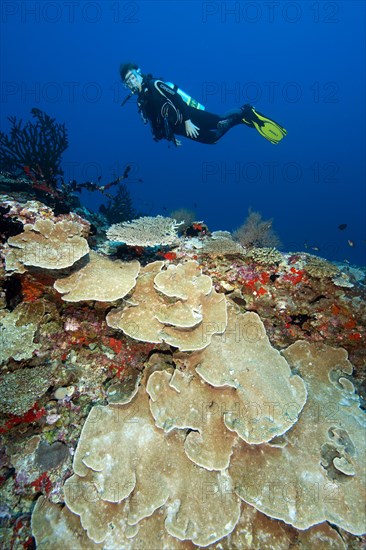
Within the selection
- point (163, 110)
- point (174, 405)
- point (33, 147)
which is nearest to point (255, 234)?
point (174, 405)

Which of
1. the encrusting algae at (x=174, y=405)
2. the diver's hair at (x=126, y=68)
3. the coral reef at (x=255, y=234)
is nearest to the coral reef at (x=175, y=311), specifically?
the encrusting algae at (x=174, y=405)

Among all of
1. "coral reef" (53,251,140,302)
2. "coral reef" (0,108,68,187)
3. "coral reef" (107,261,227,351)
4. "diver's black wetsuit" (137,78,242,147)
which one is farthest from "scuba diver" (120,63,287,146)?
"coral reef" (107,261,227,351)

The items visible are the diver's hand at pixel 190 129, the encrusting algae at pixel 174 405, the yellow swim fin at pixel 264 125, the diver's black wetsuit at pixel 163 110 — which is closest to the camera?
the encrusting algae at pixel 174 405

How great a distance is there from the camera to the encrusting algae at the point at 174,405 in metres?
2.61

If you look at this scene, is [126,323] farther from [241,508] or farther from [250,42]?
[250,42]

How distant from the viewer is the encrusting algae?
2.61 metres

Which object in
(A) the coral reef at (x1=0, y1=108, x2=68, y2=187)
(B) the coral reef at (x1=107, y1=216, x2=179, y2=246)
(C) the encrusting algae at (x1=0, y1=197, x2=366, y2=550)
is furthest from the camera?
(A) the coral reef at (x1=0, y1=108, x2=68, y2=187)

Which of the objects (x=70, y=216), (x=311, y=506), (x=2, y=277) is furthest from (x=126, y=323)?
(x=311, y=506)

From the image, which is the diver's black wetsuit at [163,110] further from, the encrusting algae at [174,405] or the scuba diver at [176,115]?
the encrusting algae at [174,405]

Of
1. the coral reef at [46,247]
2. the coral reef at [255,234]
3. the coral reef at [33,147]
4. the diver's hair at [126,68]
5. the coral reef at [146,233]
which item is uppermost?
the diver's hair at [126,68]

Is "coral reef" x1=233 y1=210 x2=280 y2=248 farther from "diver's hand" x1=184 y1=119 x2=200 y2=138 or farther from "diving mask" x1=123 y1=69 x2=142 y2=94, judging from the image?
"diving mask" x1=123 y1=69 x2=142 y2=94

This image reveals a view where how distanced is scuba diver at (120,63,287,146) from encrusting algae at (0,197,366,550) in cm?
527

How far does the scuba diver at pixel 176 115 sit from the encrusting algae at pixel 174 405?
5268 millimetres

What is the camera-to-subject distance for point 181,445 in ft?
9.33
